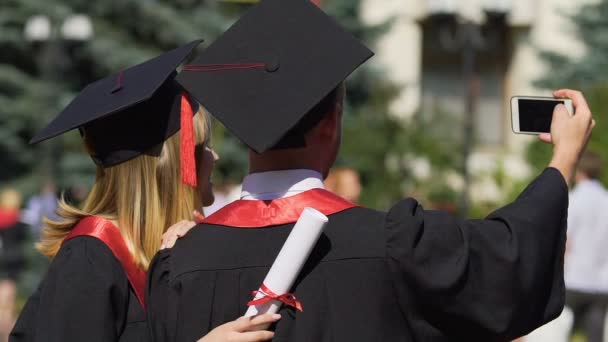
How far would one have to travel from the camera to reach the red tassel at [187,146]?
323cm

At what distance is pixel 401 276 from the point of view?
264 centimetres

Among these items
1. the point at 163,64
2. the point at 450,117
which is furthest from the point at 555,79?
the point at 163,64

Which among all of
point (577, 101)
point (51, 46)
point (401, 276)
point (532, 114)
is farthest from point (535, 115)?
point (51, 46)

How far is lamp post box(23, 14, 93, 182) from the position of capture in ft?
54.9

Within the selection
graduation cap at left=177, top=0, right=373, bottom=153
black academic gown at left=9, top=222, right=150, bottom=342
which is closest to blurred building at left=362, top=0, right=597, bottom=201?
black academic gown at left=9, top=222, right=150, bottom=342

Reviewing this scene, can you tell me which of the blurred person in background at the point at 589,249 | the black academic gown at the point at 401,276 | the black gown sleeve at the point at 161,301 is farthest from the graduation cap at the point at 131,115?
the blurred person in background at the point at 589,249

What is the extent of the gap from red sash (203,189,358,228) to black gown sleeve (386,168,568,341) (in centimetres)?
19

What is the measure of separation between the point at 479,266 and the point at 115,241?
3.97 ft

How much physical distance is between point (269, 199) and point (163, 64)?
2.87ft

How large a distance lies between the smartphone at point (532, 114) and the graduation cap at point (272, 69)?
410mm

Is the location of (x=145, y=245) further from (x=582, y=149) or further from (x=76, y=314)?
(x=582, y=149)

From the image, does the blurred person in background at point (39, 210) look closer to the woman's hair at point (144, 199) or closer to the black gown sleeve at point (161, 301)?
the woman's hair at point (144, 199)

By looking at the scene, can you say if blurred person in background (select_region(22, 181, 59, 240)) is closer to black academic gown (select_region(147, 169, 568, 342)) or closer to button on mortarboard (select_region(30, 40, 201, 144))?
button on mortarboard (select_region(30, 40, 201, 144))

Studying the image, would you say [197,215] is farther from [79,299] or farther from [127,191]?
[79,299]
